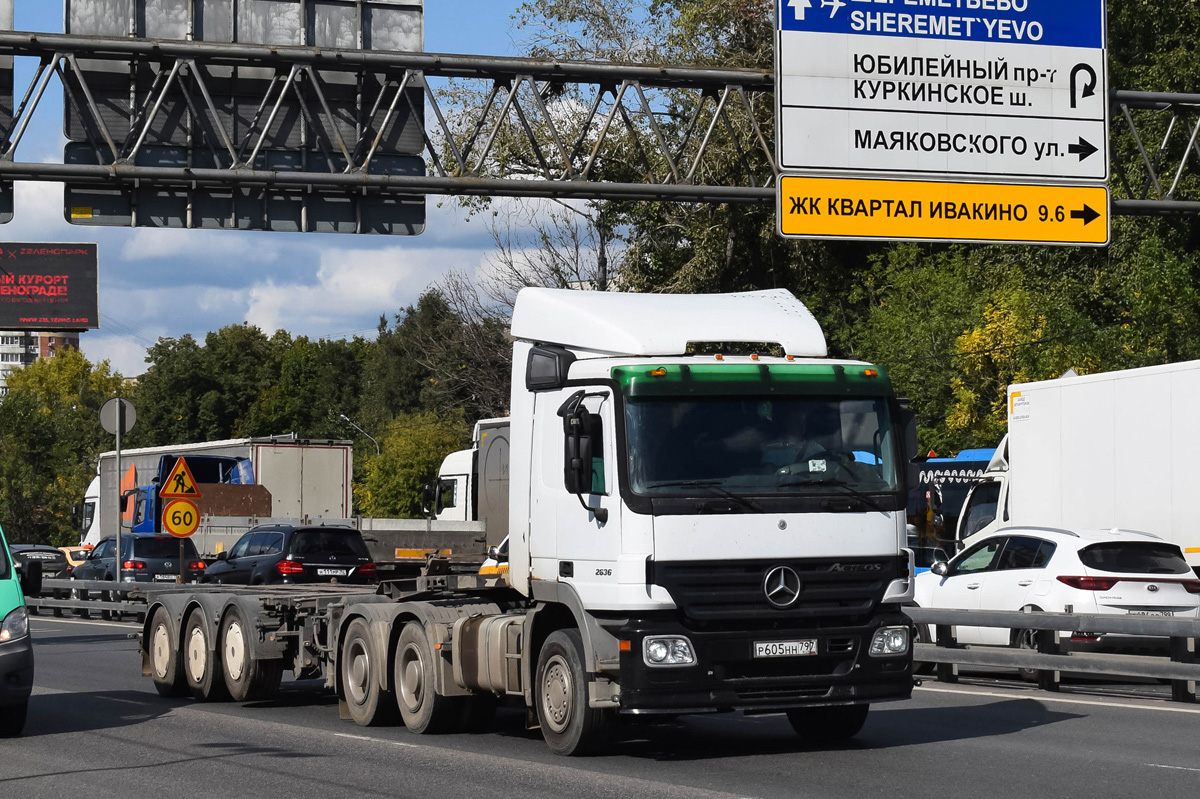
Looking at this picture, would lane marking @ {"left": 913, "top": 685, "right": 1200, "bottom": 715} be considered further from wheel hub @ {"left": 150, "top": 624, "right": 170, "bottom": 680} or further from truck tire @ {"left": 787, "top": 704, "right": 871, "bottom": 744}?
wheel hub @ {"left": 150, "top": 624, "right": 170, "bottom": 680}

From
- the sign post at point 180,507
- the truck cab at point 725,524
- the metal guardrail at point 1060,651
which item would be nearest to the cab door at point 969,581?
the metal guardrail at point 1060,651

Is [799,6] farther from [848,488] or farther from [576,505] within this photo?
[576,505]

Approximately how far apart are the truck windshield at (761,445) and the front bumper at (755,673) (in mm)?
865

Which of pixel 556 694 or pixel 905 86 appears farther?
pixel 905 86

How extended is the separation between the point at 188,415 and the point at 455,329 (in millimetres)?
65007

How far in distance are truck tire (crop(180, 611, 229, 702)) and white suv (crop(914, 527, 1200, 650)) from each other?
24.7ft

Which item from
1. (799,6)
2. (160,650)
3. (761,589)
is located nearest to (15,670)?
(160,650)

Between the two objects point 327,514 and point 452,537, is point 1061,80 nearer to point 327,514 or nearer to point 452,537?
point 452,537

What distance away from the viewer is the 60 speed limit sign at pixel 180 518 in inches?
998

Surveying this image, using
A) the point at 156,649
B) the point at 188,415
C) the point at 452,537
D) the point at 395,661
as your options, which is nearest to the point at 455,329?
the point at 452,537

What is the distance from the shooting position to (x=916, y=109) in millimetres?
18750

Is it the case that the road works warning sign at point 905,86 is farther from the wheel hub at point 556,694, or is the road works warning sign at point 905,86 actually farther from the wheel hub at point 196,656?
the wheel hub at point 556,694

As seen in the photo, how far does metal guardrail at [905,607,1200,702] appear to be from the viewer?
46.4ft

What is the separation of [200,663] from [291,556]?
932 cm
